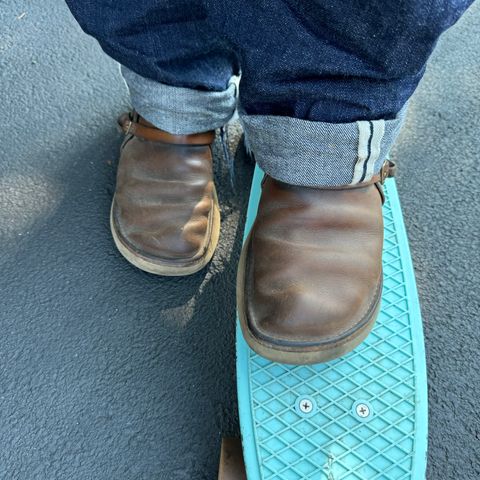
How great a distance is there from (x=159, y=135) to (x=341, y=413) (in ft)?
1.63

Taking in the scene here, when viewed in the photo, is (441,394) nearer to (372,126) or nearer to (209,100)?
(372,126)

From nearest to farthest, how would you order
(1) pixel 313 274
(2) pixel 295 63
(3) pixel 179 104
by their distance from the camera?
(2) pixel 295 63 < (1) pixel 313 274 < (3) pixel 179 104

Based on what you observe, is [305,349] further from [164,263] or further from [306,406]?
[164,263]

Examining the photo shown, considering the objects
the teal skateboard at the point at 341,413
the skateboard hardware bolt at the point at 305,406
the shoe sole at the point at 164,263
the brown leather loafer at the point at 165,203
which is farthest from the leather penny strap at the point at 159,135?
the skateboard hardware bolt at the point at 305,406

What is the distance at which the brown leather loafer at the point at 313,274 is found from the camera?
62 cm

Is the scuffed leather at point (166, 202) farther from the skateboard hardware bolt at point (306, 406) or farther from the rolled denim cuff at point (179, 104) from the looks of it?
the skateboard hardware bolt at point (306, 406)

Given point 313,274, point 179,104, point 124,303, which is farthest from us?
point 124,303

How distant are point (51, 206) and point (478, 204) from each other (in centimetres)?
81

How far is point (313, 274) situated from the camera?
64cm

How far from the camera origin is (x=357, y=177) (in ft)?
2.09

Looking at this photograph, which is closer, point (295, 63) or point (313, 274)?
point (295, 63)

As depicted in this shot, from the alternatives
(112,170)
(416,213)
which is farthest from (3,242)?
(416,213)

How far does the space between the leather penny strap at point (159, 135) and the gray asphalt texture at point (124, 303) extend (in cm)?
16

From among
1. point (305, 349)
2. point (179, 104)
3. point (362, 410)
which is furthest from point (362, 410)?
point (179, 104)
